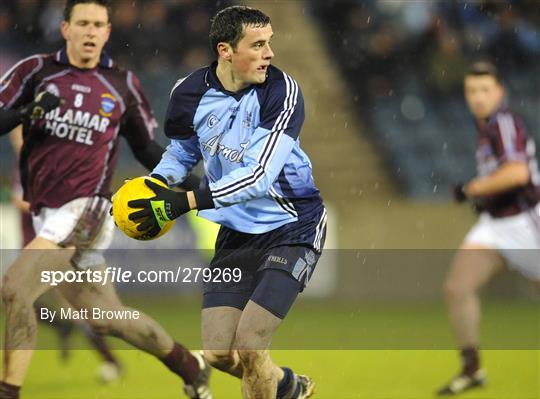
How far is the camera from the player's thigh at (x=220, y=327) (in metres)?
6.02

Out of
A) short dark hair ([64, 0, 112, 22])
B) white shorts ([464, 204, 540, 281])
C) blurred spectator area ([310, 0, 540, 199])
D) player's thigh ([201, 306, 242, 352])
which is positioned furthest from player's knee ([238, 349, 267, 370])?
blurred spectator area ([310, 0, 540, 199])

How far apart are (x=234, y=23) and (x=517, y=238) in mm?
3855

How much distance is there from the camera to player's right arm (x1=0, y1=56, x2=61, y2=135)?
6.88 metres

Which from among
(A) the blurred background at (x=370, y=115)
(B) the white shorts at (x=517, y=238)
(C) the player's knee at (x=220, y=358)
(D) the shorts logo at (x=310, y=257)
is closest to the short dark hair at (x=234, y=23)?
(D) the shorts logo at (x=310, y=257)

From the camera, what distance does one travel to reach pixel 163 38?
1611 cm

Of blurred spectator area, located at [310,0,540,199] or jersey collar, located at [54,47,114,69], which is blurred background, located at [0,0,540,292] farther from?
jersey collar, located at [54,47,114,69]

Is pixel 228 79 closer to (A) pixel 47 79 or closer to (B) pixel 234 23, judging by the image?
(B) pixel 234 23

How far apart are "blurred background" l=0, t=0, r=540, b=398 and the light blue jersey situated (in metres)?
6.25

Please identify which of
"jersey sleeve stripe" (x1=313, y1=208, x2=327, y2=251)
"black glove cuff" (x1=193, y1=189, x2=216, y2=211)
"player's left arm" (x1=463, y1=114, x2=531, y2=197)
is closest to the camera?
"black glove cuff" (x1=193, y1=189, x2=216, y2=211)

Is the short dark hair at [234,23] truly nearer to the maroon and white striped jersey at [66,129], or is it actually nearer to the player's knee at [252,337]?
the player's knee at [252,337]

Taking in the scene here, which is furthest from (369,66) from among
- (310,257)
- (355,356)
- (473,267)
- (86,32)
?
(310,257)

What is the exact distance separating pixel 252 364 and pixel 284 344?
4730 mm

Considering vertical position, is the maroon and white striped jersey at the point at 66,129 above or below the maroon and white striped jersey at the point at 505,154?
below

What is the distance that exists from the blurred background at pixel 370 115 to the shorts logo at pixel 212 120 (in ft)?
21.5
